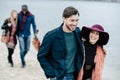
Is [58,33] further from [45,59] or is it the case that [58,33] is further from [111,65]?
[111,65]

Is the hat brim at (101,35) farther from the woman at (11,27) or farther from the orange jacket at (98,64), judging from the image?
the woman at (11,27)

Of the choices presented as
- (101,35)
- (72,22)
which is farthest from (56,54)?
(101,35)

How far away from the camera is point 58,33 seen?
5.89m

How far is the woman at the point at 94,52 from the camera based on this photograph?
6.12 metres

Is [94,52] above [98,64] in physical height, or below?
above

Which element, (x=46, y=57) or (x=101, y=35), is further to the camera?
(x=101, y=35)

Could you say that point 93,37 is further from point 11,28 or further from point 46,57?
point 11,28

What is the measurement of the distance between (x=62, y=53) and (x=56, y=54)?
0.28 ft

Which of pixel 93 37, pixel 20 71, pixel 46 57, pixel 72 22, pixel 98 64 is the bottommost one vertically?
pixel 20 71

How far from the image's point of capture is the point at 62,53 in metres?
5.93

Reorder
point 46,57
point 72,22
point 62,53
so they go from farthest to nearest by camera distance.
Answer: point 46,57 < point 62,53 < point 72,22

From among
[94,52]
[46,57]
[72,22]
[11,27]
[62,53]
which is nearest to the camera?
[72,22]

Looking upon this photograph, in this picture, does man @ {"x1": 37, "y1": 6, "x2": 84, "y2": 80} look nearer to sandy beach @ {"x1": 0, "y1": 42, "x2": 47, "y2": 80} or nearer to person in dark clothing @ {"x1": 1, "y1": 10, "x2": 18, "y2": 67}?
sandy beach @ {"x1": 0, "y1": 42, "x2": 47, "y2": 80}

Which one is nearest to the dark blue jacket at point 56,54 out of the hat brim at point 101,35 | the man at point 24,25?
the hat brim at point 101,35
